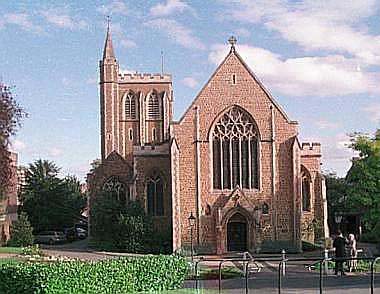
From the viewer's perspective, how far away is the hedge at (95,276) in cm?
2228

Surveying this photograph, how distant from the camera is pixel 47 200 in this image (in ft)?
227

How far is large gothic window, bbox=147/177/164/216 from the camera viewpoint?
5116cm

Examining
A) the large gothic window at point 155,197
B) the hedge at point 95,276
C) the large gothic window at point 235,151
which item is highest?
the large gothic window at point 235,151

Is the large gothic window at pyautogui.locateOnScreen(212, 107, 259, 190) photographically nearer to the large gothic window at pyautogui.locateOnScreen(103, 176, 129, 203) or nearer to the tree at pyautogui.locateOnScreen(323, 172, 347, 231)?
the large gothic window at pyautogui.locateOnScreen(103, 176, 129, 203)

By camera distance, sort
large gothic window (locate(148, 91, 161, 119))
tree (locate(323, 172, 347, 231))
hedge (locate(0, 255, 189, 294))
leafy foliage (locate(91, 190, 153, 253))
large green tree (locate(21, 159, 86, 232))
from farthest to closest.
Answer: large gothic window (locate(148, 91, 161, 119))
large green tree (locate(21, 159, 86, 232))
tree (locate(323, 172, 347, 231))
leafy foliage (locate(91, 190, 153, 253))
hedge (locate(0, 255, 189, 294))

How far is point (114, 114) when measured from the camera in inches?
3004

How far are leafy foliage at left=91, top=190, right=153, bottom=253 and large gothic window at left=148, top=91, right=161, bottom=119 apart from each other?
28344 millimetres

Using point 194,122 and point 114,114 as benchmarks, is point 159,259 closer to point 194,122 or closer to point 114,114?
point 194,122

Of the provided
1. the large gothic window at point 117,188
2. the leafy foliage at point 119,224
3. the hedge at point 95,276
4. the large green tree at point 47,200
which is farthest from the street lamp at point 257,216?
the large green tree at point 47,200

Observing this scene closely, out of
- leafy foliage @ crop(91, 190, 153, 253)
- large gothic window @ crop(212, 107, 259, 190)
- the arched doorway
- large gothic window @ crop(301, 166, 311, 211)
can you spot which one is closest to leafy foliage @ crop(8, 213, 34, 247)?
leafy foliage @ crop(91, 190, 153, 253)

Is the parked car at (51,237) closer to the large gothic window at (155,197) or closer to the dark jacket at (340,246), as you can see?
the large gothic window at (155,197)

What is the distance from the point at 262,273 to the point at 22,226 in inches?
1016

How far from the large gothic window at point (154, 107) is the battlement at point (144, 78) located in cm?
149

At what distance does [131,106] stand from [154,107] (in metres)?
2.53
